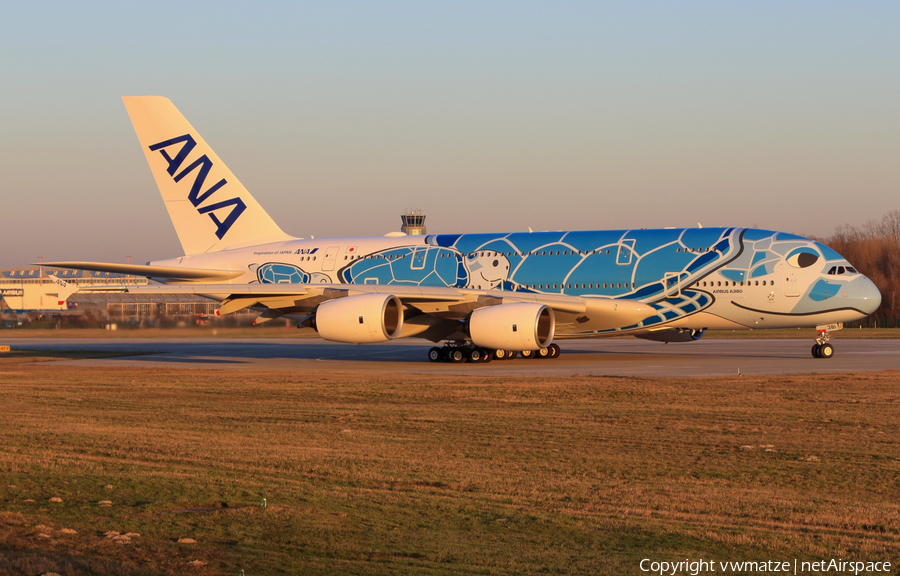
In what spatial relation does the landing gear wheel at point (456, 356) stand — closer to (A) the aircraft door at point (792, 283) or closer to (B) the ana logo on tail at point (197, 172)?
(A) the aircraft door at point (792, 283)

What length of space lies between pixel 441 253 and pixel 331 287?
181 inches

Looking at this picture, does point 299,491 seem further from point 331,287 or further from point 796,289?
point 796,289

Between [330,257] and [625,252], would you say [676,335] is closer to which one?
[625,252]

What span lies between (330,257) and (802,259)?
15.7m

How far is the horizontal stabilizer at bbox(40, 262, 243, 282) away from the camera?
27.1 metres

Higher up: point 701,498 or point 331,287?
point 331,287

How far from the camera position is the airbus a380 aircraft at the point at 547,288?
2595 cm

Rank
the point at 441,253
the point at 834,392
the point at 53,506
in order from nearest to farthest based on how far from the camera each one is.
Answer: the point at 53,506 → the point at 834,392 → the point at 441,253

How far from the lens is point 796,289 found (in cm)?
2616

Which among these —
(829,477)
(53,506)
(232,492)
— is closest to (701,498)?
(829,477)

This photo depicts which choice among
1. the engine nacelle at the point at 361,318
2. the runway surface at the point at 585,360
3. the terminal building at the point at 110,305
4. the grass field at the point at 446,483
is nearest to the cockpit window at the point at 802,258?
the runway surface at the point at 585,360

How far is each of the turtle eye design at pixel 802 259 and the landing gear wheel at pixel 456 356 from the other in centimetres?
1034

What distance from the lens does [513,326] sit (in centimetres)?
2489

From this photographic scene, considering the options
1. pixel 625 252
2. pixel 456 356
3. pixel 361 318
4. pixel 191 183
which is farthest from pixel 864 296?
pixel 191 183
